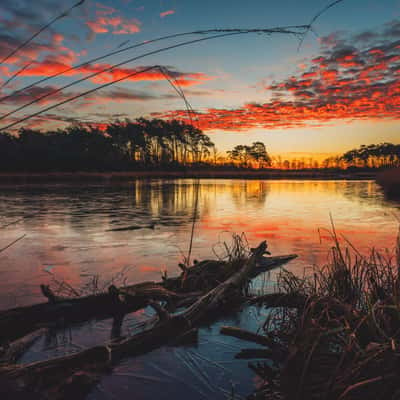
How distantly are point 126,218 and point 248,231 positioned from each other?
5173 mm

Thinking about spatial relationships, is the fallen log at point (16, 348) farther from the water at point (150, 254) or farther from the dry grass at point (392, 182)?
the dry grass at point (392, 182)

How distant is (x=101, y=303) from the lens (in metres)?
4.43

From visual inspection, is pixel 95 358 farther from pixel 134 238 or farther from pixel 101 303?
pixel 134 238

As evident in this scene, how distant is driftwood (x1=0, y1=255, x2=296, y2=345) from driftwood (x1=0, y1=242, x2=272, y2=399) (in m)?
0.53

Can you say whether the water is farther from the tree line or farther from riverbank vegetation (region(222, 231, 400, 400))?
the tree line

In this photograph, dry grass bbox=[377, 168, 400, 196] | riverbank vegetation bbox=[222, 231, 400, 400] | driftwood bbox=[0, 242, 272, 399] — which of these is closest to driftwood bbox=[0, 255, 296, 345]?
driftwood bbox=[0, 242, 272, 399]

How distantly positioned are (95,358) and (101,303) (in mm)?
1422

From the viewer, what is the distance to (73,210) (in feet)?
54.5

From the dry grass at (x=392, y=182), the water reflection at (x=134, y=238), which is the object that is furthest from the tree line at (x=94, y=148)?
the water reflection at (x=134, y=238)

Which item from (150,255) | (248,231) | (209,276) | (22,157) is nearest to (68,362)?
(209,276)

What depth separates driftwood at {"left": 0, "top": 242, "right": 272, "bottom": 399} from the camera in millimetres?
2689

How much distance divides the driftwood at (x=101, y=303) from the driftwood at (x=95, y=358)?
527mm

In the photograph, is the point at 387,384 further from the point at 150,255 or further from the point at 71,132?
the point at 71,132

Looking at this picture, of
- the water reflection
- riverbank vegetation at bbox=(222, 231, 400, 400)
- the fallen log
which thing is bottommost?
the water reflection
